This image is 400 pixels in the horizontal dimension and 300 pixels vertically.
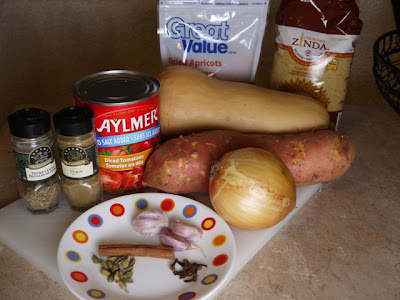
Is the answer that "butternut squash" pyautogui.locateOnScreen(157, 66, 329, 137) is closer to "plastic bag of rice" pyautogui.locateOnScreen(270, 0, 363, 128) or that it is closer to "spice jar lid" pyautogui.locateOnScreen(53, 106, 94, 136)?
"plastic bag of rice" pyautogui.locateOnScreen(270, 0, 363, 128)

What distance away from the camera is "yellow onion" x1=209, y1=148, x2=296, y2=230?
0.69 metres

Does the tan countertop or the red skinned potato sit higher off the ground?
the red skinned potato

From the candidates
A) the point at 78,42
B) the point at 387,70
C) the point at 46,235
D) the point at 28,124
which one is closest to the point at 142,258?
the point at 46,235

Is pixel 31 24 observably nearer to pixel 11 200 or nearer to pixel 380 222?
pixel 11 200

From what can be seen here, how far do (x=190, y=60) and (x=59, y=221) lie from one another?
1.65ft

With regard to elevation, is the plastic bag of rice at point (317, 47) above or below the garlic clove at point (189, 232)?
above

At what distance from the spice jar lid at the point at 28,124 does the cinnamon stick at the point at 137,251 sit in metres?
0.22

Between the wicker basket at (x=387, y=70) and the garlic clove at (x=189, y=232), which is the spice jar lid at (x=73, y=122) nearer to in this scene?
the garlic clove at (x=189, y=232)

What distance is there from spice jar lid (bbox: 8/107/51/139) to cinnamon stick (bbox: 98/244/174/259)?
22cm

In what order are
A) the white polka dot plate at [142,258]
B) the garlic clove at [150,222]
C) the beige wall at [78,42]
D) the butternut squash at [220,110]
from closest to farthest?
the white polka dot plate at [142,258] → the garlic clove at [150,222] → the butternut squash at [220,110] → the beige wall at [78,42]

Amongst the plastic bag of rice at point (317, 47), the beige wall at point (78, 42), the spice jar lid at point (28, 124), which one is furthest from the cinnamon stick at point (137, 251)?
the beige wall at point (78, 42)

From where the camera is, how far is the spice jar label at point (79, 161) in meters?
0.73

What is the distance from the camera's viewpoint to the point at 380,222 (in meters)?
0.82

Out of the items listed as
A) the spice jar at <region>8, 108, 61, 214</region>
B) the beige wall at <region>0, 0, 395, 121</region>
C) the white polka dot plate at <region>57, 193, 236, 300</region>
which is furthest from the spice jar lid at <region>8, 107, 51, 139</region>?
the beige wall at <region>0, 0, 395, 121</region>
